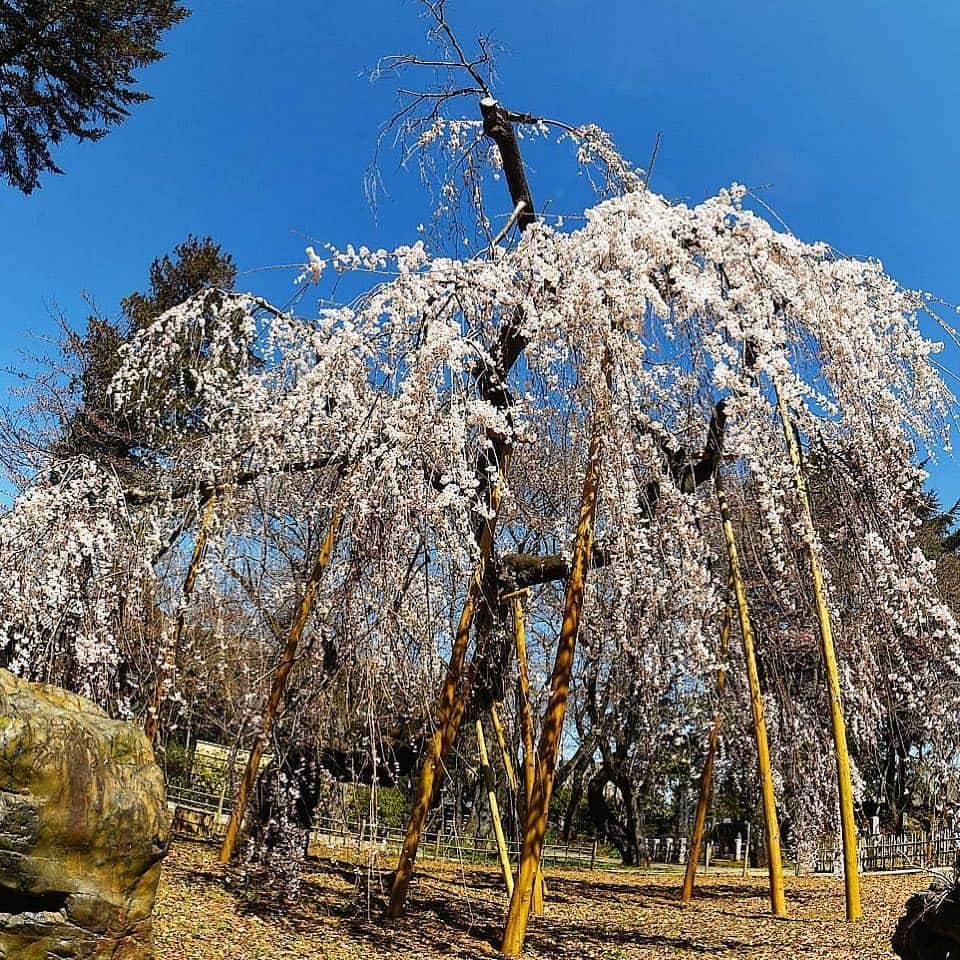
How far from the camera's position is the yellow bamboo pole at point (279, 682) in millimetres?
5477

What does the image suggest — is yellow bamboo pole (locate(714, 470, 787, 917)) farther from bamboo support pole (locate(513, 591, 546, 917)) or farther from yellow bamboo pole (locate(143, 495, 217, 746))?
yellow bamboo pole (locate(143, 495, 217, 746))

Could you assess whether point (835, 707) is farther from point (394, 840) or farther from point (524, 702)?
point (394, 840)

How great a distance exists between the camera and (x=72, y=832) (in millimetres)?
3684

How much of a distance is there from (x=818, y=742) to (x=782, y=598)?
3.45 m

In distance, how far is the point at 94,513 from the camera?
5.46 meters

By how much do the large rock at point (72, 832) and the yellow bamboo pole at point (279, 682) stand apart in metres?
1.16

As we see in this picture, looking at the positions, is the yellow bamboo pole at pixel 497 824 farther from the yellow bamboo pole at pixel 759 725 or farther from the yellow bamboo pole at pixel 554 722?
the yellow bamboo pole at pixel 759 725

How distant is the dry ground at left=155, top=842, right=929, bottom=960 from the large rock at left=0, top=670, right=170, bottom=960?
2.75 ft

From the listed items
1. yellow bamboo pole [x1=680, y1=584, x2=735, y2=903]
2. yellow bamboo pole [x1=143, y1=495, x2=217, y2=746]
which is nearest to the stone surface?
yellow bamboo pole [x1=680, y1=584, x2=735, y2=903]

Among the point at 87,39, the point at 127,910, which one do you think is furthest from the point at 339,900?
the point at 87,39

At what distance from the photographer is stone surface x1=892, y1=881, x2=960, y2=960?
3.30 meters

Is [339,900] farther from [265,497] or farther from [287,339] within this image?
[287,339]

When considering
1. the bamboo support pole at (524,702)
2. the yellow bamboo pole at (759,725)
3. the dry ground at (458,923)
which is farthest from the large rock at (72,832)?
the yellow bamboo pole at (759,725)

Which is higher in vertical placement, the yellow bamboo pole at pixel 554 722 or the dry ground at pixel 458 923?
the yellow bamboo pole at pixel 554 722
